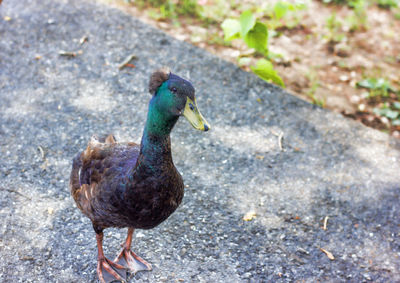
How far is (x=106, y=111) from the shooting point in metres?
4.63

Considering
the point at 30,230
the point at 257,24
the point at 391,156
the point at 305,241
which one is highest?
the point at 257,24

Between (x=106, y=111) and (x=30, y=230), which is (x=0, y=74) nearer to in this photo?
(x=106, y=111)

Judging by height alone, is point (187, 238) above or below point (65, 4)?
below

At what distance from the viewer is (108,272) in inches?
122

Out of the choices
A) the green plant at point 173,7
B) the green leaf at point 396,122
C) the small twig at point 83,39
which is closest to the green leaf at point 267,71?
the green leaf at point 396,122

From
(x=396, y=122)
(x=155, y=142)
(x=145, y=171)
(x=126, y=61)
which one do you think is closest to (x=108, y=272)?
(x=145, y=171)

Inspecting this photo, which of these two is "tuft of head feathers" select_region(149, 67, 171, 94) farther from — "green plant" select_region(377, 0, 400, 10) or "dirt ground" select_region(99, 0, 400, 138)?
"green plant" select_region(377, 0, 400, 10)

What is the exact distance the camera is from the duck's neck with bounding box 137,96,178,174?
242 centimetres

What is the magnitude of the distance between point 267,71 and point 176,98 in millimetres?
2988

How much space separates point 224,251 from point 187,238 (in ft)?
1.08

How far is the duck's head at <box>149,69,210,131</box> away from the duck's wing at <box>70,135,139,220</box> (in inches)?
20.4

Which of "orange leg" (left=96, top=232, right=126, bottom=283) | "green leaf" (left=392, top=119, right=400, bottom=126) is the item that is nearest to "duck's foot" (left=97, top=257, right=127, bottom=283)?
"orange leg" (left=96, top=232, right=126, bottom=283)

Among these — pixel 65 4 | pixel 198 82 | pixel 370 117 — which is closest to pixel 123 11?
pixel 65 4

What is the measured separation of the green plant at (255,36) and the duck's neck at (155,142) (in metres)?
2.90
